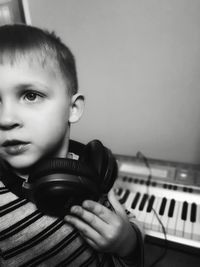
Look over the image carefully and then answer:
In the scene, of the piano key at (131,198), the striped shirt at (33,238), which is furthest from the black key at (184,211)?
the striped shirt at (33,238)

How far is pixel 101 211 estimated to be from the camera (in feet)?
1.81

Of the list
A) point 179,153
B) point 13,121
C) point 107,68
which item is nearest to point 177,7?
point 107,68


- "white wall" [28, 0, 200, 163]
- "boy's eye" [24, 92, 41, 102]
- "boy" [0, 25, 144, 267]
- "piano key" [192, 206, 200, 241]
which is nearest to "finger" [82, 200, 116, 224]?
"boy" [0, 25, 144, 267]

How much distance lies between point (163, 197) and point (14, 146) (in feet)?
2.82

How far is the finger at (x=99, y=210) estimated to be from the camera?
1.68 ft

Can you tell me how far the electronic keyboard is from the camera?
0.96m

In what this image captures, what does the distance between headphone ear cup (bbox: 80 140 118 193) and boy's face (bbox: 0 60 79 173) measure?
0.12m

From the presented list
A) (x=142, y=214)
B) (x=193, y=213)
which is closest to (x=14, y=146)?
(x=142, y=214)

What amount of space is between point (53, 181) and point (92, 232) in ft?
0.57

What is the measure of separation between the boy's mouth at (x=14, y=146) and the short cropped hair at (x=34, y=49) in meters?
0.17

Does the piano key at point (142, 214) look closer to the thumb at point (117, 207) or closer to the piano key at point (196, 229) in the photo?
the piano key at point (196, 229)

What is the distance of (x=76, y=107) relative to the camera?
0.66m

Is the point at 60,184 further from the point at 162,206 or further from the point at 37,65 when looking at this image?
the point at 162,206

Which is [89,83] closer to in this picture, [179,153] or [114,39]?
[114,39]
